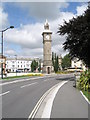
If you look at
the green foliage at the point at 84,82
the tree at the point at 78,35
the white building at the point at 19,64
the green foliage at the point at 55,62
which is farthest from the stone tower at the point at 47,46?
the white building at the point at 19,64

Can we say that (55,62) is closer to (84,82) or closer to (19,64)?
(84,82)

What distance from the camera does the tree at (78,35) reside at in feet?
85.1

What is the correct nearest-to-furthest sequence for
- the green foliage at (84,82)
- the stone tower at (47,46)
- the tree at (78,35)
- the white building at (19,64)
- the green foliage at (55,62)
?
1. the green foliage at (84,82)
2. the tree at (78,35)
3. the stone tower at (47,46)
4. the green foliage at (55,62)
5. the white building at (19,64)

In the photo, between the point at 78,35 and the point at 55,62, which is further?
the point at 55,62

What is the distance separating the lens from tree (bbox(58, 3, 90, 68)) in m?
26.0

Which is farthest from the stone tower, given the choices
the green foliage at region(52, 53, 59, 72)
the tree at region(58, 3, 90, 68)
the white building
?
the white building

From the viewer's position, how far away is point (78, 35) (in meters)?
27.0

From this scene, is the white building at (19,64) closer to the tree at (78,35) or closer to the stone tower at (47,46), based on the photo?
the stone tower at (47,46)

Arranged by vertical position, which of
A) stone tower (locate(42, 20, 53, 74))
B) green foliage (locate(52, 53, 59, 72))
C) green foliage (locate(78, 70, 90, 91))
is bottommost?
green foliage (locate(78, 70, 90, 91))

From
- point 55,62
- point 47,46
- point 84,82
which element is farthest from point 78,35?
point 55,62

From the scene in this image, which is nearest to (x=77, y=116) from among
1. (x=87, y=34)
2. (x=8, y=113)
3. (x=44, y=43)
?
(x=8, y=113)

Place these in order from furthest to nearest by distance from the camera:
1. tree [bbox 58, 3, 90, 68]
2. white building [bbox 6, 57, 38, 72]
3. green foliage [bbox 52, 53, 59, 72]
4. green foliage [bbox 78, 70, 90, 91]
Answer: white building [bbox 6, 57, 38, 72], green foliage [bbox 52, 53, 59, 72], tree [bbox 58, 3, 90, 68], green foliage [bbox 78, 70, 90, 91]

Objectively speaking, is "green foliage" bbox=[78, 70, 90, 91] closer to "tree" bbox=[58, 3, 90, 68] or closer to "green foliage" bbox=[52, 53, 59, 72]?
"tree" bbox=[58, 3, 90, 68]

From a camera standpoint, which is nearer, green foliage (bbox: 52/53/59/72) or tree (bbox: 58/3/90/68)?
tree (bbox: 58/3/90/68)
